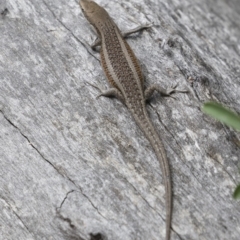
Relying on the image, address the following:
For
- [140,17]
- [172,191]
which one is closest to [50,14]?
[140,17]

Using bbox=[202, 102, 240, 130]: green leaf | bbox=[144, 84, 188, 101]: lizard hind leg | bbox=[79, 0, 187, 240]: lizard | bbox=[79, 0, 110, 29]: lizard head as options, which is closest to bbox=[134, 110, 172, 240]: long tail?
bbox=[79, 0, 187, 240]: lizard

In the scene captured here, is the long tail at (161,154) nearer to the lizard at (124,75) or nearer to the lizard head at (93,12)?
the lizard at (124,75)

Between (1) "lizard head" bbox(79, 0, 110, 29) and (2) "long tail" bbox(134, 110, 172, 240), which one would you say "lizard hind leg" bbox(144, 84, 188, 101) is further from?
(1) "lizard head" bbox(79, 0, 110, 29)

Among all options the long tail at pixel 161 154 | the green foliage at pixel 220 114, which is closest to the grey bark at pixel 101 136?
the long tail at pixel 161 154

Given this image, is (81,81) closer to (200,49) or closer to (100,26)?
(100,26)

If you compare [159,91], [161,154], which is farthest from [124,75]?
[161,154]
